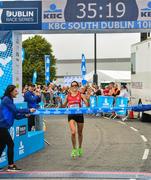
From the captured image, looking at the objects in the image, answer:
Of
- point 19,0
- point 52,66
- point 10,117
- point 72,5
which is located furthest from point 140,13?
point 52,66

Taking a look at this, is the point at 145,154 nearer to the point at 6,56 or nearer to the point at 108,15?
the point at 108,15

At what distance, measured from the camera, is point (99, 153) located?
42.8 ft

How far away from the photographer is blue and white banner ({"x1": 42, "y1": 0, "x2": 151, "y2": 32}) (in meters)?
13.6

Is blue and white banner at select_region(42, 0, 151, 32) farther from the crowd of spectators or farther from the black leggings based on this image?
the crowd of spectators

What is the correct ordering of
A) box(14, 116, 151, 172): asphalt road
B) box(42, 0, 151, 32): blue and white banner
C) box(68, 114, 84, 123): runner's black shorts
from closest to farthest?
box(14, 116, 151, 172): asphalt road, box(68, 114, 84, 123): runner's black shorts, box(42, 0, 151, 32): blue and white banner

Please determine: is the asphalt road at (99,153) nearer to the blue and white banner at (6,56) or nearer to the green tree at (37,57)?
the blue and white banner at (6,56)

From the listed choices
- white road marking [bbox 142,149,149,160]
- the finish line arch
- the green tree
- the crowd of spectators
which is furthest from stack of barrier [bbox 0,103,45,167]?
the green tree

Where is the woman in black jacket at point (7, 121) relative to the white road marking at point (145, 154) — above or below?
above

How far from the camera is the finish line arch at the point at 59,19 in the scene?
1365 centimetres

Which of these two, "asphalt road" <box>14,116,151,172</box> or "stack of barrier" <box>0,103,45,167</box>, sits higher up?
"stack of barrier" <box>0,103,45,167</box>

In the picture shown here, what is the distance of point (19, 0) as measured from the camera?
46.2 ft

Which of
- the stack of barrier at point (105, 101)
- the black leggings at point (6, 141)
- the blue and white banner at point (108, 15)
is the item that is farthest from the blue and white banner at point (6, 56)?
the stack of barrier at point (105, 101)

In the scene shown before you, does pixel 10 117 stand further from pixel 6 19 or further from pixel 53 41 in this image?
pixel 53 41

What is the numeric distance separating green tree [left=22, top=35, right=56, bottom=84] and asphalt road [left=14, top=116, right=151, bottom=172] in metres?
52.3
